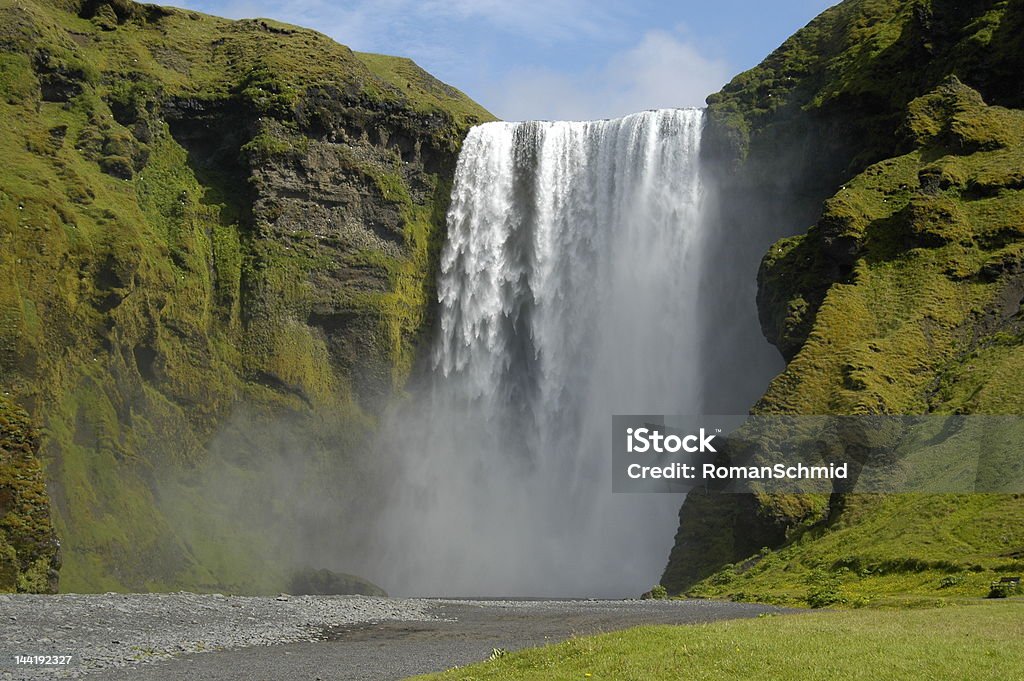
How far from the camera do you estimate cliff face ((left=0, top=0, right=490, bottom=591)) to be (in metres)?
66.7

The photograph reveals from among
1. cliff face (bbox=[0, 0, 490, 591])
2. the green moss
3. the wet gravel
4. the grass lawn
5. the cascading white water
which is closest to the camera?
the grass lawn

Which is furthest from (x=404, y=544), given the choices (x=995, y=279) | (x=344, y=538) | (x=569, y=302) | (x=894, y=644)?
(x=894, y=644)

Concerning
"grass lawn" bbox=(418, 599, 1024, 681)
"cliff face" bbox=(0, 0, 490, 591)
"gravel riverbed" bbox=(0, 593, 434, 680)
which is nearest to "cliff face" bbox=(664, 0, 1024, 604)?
"grass lawn" bbox=(418, 599, 1024, 681)

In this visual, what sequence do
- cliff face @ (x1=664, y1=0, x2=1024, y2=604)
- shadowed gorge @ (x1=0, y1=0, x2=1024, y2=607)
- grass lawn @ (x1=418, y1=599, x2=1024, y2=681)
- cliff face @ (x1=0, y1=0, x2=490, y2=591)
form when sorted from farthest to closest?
cliff face @ (x1=0, y1=0, x2=490, y2=591), shadowed gorge @ (x1=0, y1=0, x2=1024, y2=607), cliff face @ (x1=664, y1=0, x2=1024, y2=604), grass lawn @ (x1=418, y1=599, x2=1024, y2=681)

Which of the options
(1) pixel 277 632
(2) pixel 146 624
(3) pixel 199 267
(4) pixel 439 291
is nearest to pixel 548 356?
(4) pixel 439 291

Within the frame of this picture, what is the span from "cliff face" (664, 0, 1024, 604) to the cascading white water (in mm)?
6437

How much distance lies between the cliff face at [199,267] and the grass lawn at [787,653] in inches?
1768

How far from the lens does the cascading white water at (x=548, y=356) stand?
79.3 metres

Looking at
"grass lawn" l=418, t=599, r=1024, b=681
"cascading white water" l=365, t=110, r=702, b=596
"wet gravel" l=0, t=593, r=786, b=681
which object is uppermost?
"cascading white water" l=365, t=110, r=702, b=596

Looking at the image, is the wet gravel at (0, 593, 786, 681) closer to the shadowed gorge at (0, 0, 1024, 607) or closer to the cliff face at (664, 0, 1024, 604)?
the cliff face at (664, 0, 1024, 604)

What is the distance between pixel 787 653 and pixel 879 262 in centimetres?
4382

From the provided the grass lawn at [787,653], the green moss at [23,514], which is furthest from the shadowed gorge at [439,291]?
the grass lawn at [787,653]

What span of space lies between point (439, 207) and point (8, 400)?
1675 inches

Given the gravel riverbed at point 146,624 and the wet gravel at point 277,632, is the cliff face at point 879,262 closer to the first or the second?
the wet gravel at point 277,632
